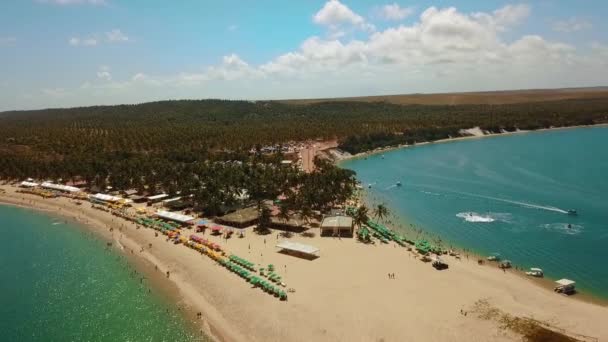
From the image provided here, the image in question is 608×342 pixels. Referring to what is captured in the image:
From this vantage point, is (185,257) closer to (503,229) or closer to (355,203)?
(355,203)

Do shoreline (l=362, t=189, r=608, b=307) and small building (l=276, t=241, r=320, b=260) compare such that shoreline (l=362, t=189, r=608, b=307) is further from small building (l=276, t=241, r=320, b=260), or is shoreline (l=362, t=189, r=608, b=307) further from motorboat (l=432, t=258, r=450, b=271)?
small building (l=276, t=241, r=320, b=260)

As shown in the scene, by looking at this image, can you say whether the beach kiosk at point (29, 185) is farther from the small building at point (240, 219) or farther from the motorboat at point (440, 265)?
the motorboat at point (440, 265)

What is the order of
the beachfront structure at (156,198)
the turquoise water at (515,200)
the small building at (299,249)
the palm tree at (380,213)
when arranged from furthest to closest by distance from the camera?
the beachfront structure at (156,198)
the palm tree at (380,213)
the turquoise water at (515,200)
the small building at (299,249)

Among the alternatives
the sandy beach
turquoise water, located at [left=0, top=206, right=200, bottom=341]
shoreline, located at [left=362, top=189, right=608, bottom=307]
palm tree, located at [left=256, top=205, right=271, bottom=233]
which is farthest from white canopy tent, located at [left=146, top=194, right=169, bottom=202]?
shoreline, located at [left=362, top=189, right=608, bottom=307]

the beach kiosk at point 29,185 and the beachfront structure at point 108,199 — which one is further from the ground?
the beach kiosk at point 29,185

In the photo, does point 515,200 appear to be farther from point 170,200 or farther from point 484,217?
point 170,200

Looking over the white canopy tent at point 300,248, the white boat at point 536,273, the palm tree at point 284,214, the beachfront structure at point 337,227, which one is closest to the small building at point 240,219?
the palm tree at point 284,214
